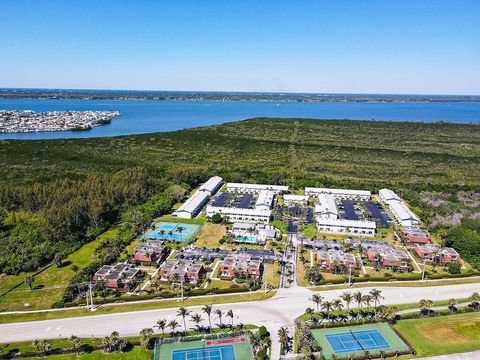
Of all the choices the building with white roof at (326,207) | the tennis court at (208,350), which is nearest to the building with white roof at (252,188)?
the building with white roof at (326,207)

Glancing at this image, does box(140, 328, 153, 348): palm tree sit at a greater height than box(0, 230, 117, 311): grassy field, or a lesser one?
greater

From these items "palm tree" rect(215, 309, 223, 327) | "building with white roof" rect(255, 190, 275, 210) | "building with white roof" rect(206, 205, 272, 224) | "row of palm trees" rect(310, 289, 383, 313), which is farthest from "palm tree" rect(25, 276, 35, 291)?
"building with white roof" rect(255, 190, 275, 210)

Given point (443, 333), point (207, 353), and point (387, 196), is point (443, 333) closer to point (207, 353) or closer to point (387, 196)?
point (207, 353)

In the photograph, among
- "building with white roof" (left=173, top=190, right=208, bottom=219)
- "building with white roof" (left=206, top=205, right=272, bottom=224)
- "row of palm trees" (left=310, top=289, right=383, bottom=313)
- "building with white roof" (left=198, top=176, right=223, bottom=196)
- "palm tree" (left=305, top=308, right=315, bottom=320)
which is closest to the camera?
"palm tree" (left=305, top=308, right=315, bottom=320)

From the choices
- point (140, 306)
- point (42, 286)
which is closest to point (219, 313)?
point (140, 306)

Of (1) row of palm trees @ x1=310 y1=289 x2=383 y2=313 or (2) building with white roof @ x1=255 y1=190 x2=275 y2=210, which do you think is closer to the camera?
(1) row of palm trees @ x1=310 y1=289 x2=383 y2=313

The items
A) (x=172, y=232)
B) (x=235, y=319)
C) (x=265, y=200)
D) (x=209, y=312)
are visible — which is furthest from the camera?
(x=265, y=200)

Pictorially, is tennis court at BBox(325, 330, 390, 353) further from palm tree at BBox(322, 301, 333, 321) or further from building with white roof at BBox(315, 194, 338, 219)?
building with white roof at BBox(315, 194, 338, 219)

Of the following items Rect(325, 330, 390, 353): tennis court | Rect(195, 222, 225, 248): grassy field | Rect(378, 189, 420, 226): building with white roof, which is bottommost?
Rect(325, 330, 390, 353): tennis court
